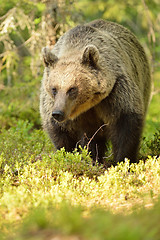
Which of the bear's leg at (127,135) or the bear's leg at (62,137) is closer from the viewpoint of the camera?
the bear's leg at (127,135)

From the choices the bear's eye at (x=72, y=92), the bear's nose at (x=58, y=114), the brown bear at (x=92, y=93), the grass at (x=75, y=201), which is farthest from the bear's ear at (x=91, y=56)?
the grass at (x=75, y=201)

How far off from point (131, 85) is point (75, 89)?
1114 millimetres

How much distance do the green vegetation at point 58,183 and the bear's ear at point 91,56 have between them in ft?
4.38

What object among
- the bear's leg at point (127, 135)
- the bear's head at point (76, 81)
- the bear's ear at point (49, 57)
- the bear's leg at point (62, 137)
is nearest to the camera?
the bear's head at point (76, 81)

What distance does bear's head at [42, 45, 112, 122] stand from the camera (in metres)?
5.16

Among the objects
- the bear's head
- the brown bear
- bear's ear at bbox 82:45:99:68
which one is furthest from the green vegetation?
bear's ear at bbox 82:45:99:68

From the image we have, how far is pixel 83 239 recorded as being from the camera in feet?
6.88

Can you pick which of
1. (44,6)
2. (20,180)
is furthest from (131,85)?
(44,6)

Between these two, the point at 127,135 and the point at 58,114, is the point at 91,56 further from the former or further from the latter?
the point at 127,135

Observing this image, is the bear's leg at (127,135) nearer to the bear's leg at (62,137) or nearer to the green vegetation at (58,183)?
the green vegetation at (58,183)

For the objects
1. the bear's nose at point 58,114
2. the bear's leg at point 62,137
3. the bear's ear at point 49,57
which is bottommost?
the bear's leg at point 62,137

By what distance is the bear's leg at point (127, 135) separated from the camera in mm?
5699

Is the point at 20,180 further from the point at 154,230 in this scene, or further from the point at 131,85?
the point at 154,230

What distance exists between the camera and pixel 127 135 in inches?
225
